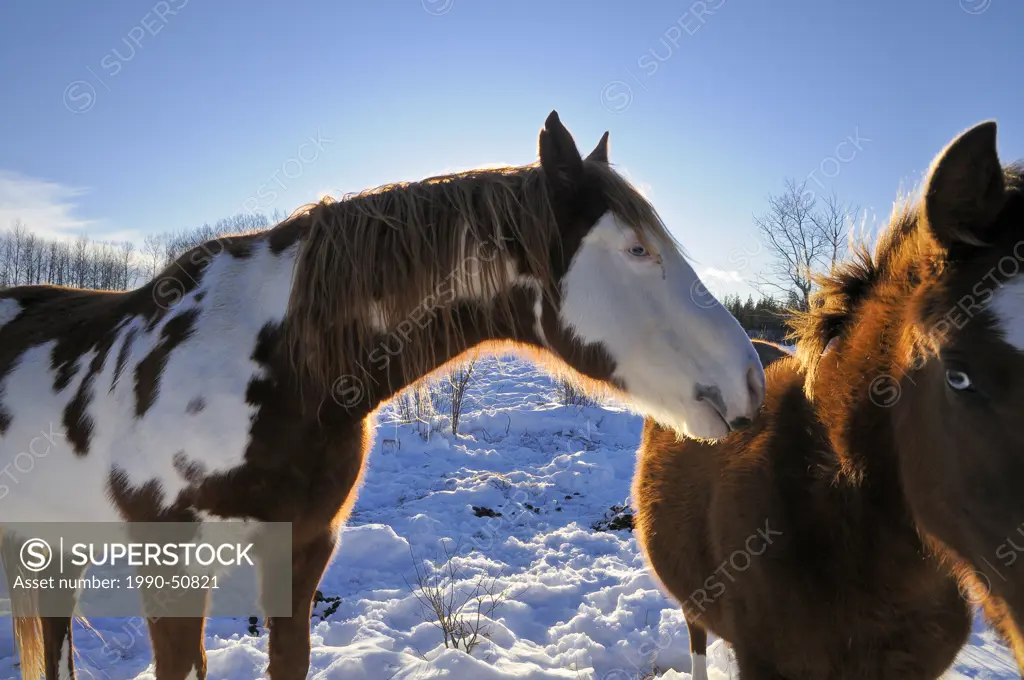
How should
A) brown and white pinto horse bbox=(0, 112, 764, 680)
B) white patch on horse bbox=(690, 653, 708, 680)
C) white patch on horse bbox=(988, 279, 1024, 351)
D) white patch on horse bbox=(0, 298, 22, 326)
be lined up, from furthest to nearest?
white patch on horse bbox=(690, 653, 708, 680) → white patch on horse bbox=(0, 298, 22, 326) → brown and white pinto horse bbox=(0, 112, 764, 680) → white patch on horse bbox=(988, 279, 1024, 351)

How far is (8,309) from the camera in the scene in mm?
2629

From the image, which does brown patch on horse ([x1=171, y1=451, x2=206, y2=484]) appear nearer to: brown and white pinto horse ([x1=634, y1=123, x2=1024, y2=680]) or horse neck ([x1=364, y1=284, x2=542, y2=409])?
horse neck ([x1=364, y1=284, x2=542, y2=409])

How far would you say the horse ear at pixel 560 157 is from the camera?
1700 mm

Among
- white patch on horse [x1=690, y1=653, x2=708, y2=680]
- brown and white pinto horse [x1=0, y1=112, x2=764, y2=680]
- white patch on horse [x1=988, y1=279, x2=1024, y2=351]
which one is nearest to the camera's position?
white patch on horse [x1=988, y1=279, x2=1024, y2=351]

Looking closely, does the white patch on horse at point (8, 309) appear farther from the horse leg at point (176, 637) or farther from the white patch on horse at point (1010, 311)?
the white patch on horse at point (1010, 311)

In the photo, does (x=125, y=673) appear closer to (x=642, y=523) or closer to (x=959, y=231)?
(x=642, y=523)

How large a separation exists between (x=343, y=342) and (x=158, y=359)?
0.63 metres

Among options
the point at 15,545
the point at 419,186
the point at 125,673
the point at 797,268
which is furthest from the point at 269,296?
the point at 125,673

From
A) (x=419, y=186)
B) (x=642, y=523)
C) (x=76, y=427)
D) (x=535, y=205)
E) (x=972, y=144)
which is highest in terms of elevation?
(x=419, y=186)

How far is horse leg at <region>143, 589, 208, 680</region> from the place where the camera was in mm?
1740

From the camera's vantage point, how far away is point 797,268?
2.14 m

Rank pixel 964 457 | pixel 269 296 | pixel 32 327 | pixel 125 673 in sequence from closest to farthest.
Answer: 1. pixel 964 457
2. pixel 269 296
3. pixel 32 327
4. pixel 125 673

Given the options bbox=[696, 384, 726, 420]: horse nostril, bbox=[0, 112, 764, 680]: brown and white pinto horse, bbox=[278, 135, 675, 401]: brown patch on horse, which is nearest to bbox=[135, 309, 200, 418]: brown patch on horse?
bbox=[0, 112, 764, 680]: brown and white pinto horse

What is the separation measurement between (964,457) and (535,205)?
1.26 metres
